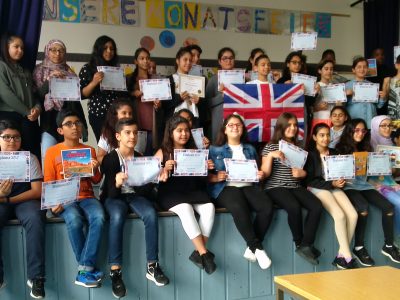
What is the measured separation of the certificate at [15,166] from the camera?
236cm

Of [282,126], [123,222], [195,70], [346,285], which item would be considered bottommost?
[346,285]

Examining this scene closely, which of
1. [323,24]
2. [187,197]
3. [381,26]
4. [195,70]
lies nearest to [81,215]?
[187,197]

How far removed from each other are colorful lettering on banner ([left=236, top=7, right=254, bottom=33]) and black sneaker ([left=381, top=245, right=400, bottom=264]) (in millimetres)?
3635

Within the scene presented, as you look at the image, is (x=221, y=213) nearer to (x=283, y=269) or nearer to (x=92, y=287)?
(x=283, y=269)

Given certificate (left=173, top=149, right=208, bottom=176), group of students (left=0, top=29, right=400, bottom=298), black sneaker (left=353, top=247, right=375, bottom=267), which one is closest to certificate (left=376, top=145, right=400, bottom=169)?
group of students (left=0, top=29, right=400, bottom=298)

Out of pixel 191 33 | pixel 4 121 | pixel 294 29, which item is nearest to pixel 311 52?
pixel 294 29

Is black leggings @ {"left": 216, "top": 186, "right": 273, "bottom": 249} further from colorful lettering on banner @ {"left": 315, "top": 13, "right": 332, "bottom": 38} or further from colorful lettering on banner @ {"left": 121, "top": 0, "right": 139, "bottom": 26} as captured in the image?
colorful lettering on banner @ {"left": 315, "top": 13, "right": 332, "bottom": 38}

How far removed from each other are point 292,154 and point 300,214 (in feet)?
1.43

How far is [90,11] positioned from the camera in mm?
5070

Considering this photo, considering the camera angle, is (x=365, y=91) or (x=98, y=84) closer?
(x=98, y=84)

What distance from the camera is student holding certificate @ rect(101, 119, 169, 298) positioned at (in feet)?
8.16

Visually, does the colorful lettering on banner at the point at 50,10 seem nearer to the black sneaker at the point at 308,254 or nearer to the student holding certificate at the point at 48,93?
the student holding certificate at the point at 48,93

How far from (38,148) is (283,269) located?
203 cm

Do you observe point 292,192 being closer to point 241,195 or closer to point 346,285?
point 241,195
